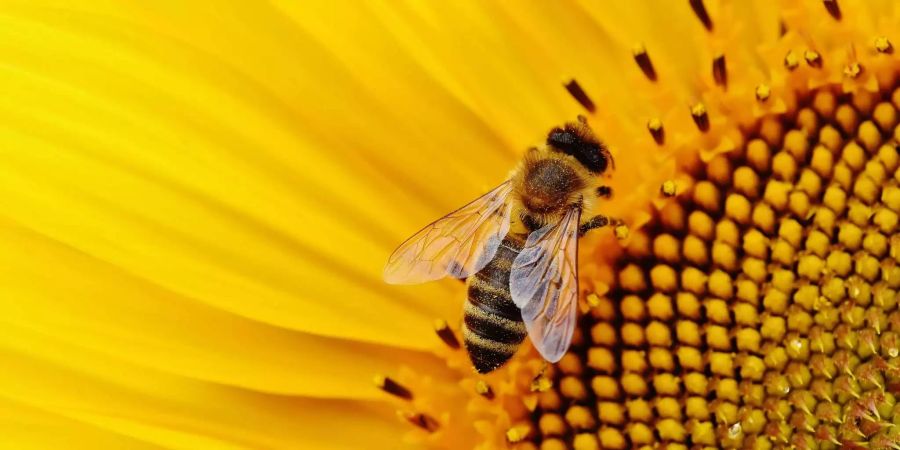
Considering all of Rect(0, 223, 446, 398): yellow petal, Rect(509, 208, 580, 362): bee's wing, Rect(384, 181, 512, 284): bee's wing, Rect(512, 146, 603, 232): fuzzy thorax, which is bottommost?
Rect(509, 208, 580, 362): bee's wing

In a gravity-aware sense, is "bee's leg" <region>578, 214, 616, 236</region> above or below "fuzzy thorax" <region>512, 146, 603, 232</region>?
below

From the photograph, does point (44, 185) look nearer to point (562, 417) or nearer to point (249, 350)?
point (249, 350)

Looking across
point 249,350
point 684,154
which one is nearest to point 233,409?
point 249,350

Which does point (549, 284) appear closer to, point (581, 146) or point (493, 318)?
point (493, 318)

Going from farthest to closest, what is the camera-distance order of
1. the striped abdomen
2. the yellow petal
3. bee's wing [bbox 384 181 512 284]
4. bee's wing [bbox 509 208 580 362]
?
the yellow petal < bee's wing [bbox 384 181 512 284] < the striped abdomen < bee's wing [bbox 509 208 580 362]

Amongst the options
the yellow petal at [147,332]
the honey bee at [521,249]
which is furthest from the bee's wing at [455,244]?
the yellow petal at [147,332]

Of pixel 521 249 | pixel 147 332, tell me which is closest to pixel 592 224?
pixel 521 249

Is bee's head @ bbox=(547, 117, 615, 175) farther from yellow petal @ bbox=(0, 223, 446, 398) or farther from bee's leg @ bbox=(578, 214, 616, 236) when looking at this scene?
yellow petal @ bbox=(0, 223, 446, 398)

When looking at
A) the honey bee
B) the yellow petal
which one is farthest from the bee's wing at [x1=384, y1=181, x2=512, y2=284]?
the yellow petal
